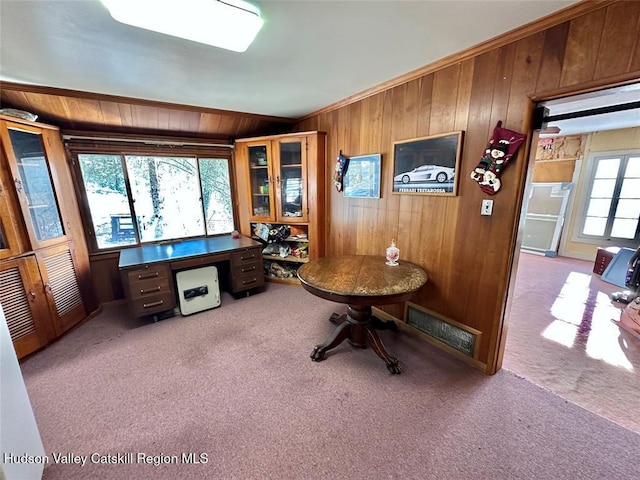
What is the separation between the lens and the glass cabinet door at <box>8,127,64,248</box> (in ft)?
6.79

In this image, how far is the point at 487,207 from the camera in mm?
1772

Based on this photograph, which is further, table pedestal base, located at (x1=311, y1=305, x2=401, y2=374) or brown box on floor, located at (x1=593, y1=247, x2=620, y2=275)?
brown box on floor, located at (x1=593, y1=247, x2=620, y2=275)

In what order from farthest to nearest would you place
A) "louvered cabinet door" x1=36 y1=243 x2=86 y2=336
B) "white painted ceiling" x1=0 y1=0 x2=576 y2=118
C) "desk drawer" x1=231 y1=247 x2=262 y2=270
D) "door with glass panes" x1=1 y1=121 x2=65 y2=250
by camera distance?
"desk drawer" x1=231 y1=247 x2=262 y2=270, "louvered cabinet door" x1=36 y1=243 x2=86 y2=336, "door with glass panes" x1=1 y1=121 x2=65 y2=250, "white painted ceiling" x1=0 y1=0 x2=576 y2=118

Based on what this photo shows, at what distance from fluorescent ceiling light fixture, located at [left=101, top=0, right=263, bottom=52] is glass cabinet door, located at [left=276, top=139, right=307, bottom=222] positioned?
5.93ft

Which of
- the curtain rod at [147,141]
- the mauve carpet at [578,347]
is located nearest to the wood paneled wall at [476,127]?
the mauve carpet at [578,347]

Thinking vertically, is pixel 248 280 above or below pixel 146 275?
below

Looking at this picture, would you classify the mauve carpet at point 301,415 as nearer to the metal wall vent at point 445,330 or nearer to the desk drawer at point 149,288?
the metal wall vent at point 445,330

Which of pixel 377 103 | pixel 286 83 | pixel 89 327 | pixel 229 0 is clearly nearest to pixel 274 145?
pixel 286 83

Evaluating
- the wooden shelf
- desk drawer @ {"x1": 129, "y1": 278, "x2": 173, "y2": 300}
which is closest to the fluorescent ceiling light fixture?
desk drawer @ {"x1": 129, "y1": 278, "x2": 173, "y2": 300}

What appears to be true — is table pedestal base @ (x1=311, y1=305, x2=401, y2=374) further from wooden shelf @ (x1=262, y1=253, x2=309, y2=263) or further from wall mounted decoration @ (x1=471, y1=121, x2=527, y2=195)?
wooden shelf @ (x1=262, y1=253, x2=309, y2=263)

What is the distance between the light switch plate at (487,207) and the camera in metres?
1.76

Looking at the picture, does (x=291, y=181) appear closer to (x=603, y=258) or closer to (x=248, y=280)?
(x=248, y=280)

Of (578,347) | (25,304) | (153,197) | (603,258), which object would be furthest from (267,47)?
(603,258)

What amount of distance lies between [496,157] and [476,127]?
0.29 m
